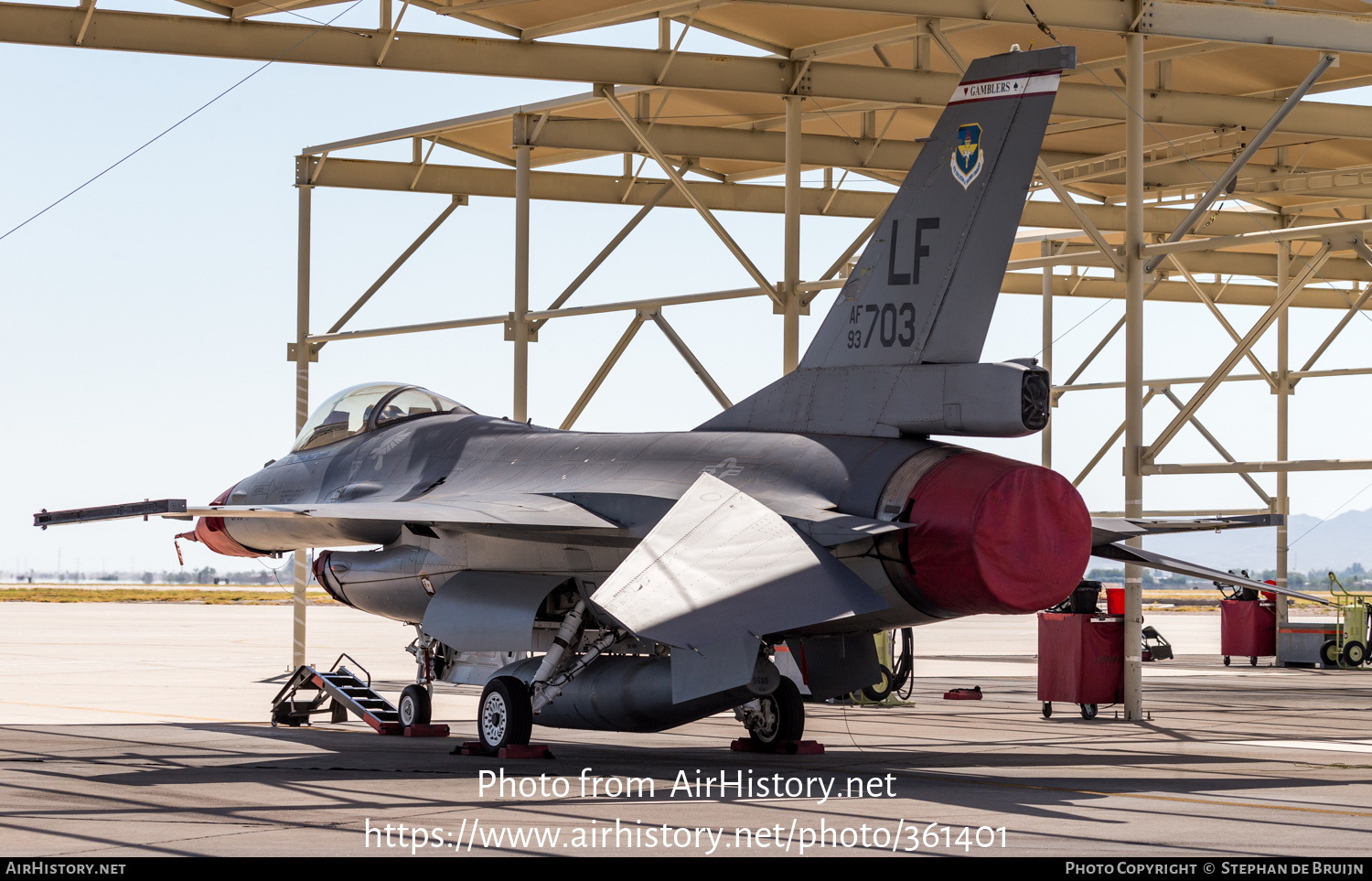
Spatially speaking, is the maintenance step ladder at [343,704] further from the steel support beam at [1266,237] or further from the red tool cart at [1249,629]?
the red tool cart at [1249,629]

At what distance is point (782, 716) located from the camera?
12734mm

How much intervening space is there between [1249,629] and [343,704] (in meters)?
18.6

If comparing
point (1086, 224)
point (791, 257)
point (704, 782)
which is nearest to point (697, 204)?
point (791, 257)

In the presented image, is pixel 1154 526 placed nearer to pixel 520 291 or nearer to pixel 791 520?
pixel 791 520

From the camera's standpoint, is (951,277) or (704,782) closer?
(704,782)

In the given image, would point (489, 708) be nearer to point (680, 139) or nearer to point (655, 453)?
point (655, 453)

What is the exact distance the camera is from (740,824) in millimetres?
8031

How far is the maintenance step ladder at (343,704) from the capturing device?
14.4 meters

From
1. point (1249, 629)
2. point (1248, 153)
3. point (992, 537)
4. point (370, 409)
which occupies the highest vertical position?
point (1248, 153)

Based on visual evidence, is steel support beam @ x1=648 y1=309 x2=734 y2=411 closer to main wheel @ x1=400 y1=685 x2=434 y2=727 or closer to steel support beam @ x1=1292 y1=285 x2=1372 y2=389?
main wheel @ x1=400 y1=685 x2=434 y2=727

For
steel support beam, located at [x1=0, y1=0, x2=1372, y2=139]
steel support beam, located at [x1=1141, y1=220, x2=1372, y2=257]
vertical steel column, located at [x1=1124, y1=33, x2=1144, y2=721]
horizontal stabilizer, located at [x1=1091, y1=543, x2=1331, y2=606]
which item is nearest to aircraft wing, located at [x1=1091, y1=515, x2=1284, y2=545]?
horizontal stabilizer, located at [x1=1091, y1=543, x2=1331, y2=606]

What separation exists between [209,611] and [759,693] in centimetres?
4551

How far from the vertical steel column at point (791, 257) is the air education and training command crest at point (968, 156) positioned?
731cm

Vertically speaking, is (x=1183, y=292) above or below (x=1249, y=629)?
above
